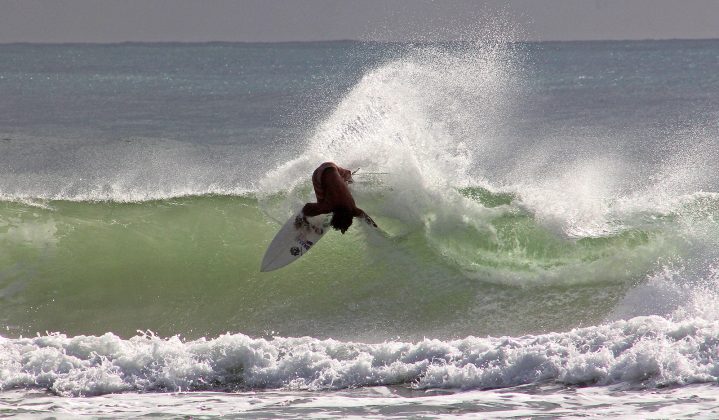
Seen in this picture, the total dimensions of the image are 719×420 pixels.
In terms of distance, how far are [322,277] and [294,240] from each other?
2.47ft

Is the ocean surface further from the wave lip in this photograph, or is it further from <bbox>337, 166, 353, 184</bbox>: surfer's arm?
<bbox>337, 166, 353, 184</bbox>: surfer's arm

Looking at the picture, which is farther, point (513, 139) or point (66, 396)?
point (513, 139)

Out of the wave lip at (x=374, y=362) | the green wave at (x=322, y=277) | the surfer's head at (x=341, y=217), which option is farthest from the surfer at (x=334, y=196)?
the wave lip at (x=374, y=362)

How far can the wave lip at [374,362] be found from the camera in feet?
28.1

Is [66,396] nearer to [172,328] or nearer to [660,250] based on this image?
[172,328]

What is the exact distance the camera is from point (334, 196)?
10484 millimetres

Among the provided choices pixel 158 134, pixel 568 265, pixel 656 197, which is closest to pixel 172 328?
pixel 568 265

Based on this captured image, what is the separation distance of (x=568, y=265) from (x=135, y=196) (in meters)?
6.54

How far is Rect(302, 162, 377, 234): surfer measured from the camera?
10.4 m

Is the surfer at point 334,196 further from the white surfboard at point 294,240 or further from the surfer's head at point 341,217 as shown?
the white surfboard at point 294,240

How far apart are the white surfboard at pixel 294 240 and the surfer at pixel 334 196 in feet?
0.97

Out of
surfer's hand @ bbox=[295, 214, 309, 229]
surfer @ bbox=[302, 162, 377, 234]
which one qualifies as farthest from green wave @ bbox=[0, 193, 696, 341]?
surfer @ bbox=[302, 162, 377, 234]

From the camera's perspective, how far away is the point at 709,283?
33.7 feet

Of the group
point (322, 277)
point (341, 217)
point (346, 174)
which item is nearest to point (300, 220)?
point (341, 217)
